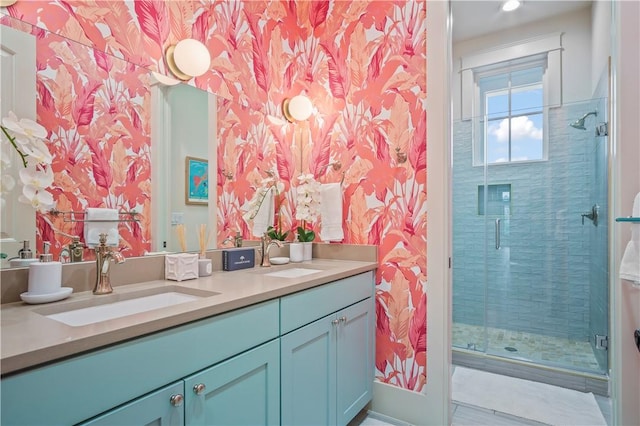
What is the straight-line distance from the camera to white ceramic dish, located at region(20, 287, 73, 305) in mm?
947

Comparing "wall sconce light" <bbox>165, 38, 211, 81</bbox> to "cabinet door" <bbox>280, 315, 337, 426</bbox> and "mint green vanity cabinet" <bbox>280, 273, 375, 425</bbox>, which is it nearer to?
"mint green vanity cabinet" <bbox>280, 273, 375, 425</bbox>

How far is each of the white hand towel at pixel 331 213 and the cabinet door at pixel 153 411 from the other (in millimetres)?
1282

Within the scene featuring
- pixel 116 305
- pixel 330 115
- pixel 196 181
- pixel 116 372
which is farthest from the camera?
pixel 330 115

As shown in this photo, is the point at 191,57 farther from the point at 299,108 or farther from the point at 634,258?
the point at 634,258

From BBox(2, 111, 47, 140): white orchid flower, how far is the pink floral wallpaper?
12.5 inches

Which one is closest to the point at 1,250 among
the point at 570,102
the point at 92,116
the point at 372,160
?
the point at 92,116

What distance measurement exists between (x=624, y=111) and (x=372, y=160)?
119cm

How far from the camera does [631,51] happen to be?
1523 mm

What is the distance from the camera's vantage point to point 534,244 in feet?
9.66

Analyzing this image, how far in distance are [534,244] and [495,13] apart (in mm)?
2060

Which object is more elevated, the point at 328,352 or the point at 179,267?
the point at 179,267


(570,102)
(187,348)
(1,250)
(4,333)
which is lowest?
(187,348)

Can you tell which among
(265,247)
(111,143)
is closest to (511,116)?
(265,247)

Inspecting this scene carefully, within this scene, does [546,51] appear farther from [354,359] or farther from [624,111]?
[354,359]
